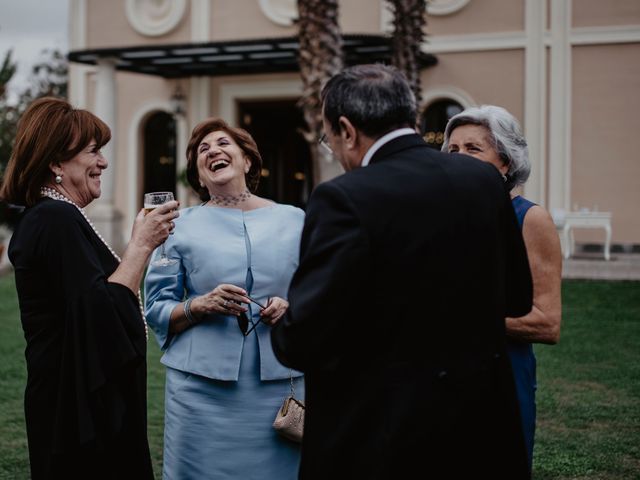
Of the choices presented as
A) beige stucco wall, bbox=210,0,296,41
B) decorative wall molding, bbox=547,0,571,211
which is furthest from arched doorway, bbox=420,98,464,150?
beige stucco wall, bbox=210,0,296,41

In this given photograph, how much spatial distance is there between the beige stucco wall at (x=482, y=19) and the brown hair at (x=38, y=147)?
1716 cm

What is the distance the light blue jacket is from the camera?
11.5 feet

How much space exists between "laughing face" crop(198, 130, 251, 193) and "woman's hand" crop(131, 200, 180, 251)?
598 mm

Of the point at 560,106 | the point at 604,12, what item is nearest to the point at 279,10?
the point at 560,106

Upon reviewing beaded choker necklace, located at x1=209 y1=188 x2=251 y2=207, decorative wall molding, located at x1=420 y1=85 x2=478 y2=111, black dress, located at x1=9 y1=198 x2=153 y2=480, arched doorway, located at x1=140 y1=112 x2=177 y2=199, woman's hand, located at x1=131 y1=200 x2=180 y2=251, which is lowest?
black dress, located at x1=9 y1=198 x2=153 y2=480

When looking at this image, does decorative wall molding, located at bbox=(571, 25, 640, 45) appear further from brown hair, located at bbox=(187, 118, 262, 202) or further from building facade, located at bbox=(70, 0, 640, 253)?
brown hair, located at bbox=(187, 118, 262, 202)

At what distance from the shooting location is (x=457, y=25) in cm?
1917

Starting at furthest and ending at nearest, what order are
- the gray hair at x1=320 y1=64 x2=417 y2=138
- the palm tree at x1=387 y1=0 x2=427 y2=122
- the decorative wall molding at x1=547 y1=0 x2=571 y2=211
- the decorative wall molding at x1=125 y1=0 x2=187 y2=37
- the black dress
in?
the decorative wall molding at x1=125 y1=0 x2=187 y2=37
the decorative wall molding at x1=547 y1=0 x2=571 y2=211
the palm tree at x1=387 y1=0 x2=427 y2=122
the black dress
the gray hair at x1=320 y1=64 x2=417 y2=138

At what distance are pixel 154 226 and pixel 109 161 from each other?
16864 millimetres

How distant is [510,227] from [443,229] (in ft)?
1.24

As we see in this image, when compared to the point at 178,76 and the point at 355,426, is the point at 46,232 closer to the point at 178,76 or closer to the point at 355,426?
the point at 355,426

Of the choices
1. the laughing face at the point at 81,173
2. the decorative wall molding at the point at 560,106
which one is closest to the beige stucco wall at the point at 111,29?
the decorative wall molding at the point at 560,106

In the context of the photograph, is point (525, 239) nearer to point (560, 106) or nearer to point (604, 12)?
point (560, 106)

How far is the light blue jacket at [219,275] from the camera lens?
3502mm
